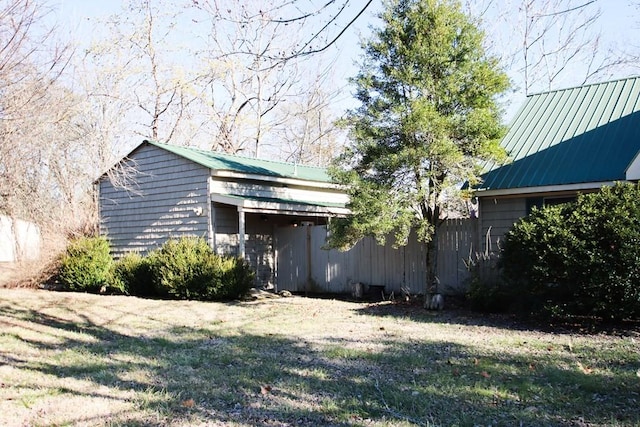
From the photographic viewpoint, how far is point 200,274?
13.9 m

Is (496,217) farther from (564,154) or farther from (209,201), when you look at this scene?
(209,201)

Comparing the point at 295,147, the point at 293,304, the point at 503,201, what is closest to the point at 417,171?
the point at 503,201

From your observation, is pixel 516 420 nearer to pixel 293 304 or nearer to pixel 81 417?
pixel 81 417

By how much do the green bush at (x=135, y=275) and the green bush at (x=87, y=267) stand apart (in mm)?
561

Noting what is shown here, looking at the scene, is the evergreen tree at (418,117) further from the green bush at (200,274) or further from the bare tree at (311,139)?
the bare tree at (311,139)

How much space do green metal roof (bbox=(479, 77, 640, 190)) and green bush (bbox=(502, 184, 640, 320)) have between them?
2.20 metres

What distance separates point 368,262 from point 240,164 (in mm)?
4925

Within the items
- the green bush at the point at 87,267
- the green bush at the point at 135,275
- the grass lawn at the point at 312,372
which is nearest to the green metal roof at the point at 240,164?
the green bush at the point at 135,275

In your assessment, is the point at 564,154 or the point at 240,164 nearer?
Result: the point at 564,154

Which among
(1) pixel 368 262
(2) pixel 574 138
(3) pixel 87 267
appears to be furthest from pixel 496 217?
(3) pixel 87 267

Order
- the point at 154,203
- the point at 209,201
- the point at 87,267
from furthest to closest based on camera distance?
the point at 154,203 → the point at 87,267 → the point at 209,201

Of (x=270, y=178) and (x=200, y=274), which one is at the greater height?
(x=270, y=178)

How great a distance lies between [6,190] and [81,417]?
8.58 m

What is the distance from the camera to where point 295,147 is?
34.8 m
